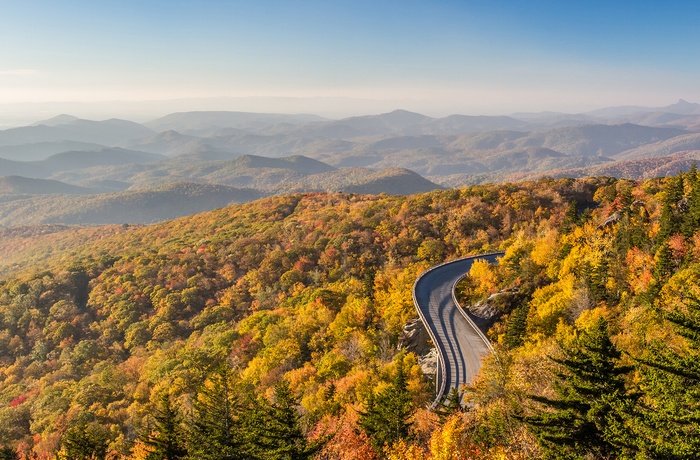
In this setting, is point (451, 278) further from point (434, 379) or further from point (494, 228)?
point (494, 228)

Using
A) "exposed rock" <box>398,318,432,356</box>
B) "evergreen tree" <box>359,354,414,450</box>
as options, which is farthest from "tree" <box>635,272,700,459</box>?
"exposed rock" <box>398,318,432,356</box>

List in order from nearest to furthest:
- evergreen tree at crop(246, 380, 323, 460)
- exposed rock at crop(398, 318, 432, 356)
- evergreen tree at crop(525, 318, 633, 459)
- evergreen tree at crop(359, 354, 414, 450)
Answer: evergreen tree at crop(525, 318, 633, 459) → evergreen tree at crop(246, 380, 323, 460) → evergreen tree at crop(359, 354, 414, 450) → exposed rock at crop(398, 318, 432, 356)

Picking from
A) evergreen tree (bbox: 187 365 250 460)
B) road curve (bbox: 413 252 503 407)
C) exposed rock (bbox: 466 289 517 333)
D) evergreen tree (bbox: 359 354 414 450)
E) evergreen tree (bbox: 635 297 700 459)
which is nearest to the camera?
evergreen tree (bbox: 635 297 700 459)

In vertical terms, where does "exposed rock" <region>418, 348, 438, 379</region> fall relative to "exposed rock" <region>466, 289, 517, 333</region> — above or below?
below

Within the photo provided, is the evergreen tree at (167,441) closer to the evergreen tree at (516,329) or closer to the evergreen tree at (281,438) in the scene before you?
the evergreen tree at (281,438)

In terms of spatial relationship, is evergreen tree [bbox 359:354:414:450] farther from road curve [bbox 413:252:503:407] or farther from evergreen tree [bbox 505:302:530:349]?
evergreen tree [bbox 505:302:530:349]

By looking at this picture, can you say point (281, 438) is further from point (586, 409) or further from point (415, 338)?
point (415, 338)
